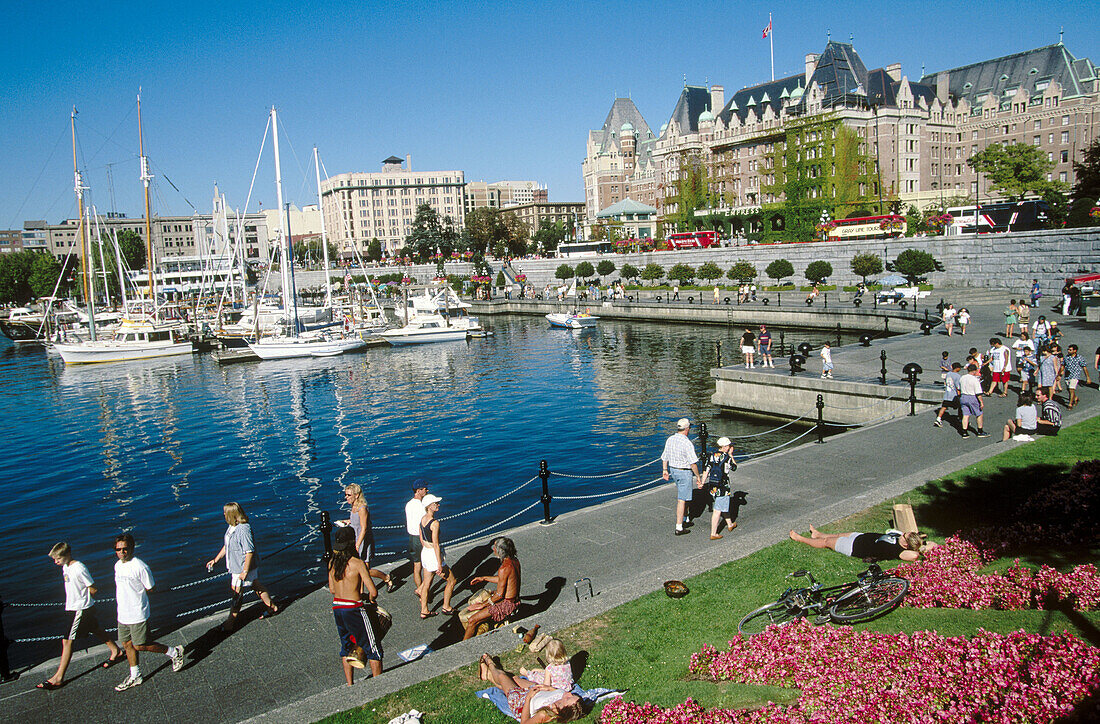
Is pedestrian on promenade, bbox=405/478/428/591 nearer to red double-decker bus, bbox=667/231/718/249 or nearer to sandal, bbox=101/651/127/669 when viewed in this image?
sandal, bbox=101/651/127/669

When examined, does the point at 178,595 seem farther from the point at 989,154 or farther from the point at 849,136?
the point at 849,136

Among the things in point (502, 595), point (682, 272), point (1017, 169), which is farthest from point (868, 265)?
point (502, 595)

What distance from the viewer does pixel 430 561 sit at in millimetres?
10211

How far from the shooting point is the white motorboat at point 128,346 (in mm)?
60594

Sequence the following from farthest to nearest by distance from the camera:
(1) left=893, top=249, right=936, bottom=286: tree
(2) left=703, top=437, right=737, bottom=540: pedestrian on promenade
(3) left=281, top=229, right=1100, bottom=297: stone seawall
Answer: (1) left=893, top=249, right=936, bottom=286: tree < (3) left=281, top=229, right=1100, bottom=297: stone seawall < (2) left=703, top=437, right=737, bottom=540: pedestrian on promenade

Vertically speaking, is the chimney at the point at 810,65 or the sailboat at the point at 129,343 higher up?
the chimney at the point at 810,65

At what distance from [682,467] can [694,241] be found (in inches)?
3128

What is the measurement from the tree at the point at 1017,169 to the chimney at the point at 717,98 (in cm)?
5266

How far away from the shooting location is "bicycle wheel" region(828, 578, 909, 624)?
8.16 m

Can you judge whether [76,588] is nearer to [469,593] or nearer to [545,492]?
[469,593]

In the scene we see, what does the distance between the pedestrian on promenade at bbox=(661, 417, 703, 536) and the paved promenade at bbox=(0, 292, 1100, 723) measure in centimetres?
46

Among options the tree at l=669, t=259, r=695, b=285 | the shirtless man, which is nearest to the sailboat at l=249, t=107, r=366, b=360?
the tree at l=669, t=259, r=695, b=285

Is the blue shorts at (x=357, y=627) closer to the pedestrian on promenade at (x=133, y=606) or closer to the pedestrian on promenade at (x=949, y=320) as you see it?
the pedestrian on promenade at (x=133, y=606)

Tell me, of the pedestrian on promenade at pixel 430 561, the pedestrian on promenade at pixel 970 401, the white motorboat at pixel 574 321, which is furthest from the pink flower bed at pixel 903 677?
the white motorboat at pixel 574 321
